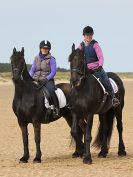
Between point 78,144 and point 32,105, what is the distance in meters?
1.69

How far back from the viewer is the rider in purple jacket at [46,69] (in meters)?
12.9

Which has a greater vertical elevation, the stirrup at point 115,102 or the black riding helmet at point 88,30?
the black riding helmet at point 88,30

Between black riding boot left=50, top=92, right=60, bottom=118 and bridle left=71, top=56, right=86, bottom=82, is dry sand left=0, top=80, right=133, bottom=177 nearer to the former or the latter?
black riding boot left=50, top=92, right=60, bottom=118

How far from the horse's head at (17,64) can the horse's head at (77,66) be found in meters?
1.02

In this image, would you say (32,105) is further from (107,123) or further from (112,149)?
(112,149)

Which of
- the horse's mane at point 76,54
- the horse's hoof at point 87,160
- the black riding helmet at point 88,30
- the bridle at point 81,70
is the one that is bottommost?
the horse's hoof at point 87,160

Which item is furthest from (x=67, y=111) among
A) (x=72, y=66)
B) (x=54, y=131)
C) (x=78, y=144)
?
(x=54, y=131)

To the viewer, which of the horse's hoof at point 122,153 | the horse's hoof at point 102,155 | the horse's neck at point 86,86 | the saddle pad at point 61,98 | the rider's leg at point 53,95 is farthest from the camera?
the horse's hoof at point 122,153

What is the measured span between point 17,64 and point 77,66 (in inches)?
48.7

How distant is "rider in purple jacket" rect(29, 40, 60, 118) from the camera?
12859mm

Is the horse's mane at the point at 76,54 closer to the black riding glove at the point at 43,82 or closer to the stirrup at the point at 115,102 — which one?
the black riding glove at the point at 43,82

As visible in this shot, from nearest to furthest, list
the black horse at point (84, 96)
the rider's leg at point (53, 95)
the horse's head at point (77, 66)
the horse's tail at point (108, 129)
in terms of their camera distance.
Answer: the horse's head at point (77, 66), the black horse at point (84, 96), the rider's leg at point (53, 95), the horse's tail at point (108, 129)

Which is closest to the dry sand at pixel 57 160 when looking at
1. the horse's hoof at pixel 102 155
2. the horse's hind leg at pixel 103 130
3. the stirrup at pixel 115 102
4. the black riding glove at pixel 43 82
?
the horse's hoof at pixel 102 155

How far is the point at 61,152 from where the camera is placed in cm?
1452
